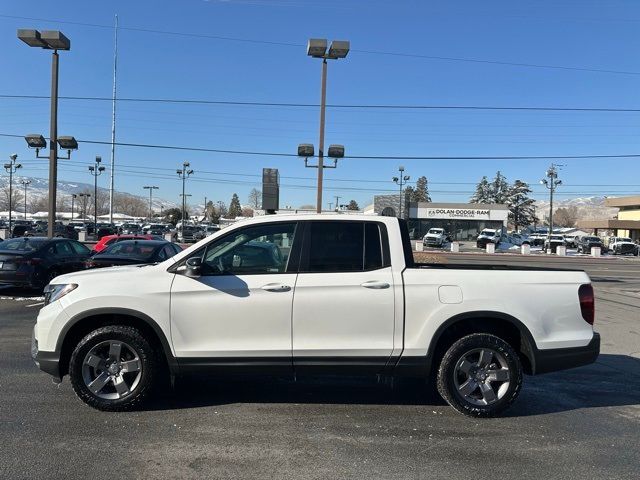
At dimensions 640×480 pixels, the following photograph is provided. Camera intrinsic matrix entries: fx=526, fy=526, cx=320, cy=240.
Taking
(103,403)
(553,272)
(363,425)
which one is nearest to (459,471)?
(363,425)

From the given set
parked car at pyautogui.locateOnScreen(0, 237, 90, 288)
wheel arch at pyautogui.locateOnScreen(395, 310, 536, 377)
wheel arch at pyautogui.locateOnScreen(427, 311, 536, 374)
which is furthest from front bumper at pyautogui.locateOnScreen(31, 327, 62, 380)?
parked car at pyautogui.locateOnScreen(0, 237, 90, 288)

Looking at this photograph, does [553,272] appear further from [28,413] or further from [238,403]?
[28,413]

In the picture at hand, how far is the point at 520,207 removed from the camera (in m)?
118

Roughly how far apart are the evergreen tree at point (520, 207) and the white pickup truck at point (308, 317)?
118 metres

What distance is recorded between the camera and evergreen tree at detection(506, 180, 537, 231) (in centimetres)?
11694

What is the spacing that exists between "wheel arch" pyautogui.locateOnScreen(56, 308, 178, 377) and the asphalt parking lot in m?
0.53

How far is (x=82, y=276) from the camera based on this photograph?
5.03 m

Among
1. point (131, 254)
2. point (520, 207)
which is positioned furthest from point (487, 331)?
point (520, 207)

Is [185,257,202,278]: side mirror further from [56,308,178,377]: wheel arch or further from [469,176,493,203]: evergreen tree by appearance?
[469,176,493,203]: evergreen tree

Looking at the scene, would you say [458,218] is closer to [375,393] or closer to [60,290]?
[375,393]

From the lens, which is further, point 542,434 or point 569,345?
point 569,345

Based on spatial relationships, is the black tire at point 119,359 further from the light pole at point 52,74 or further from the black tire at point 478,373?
the light pole at point 52,74

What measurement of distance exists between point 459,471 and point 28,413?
387 centimetres

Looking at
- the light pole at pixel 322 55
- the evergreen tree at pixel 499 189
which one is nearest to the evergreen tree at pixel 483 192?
the evergreen tree at pixel 499 189
